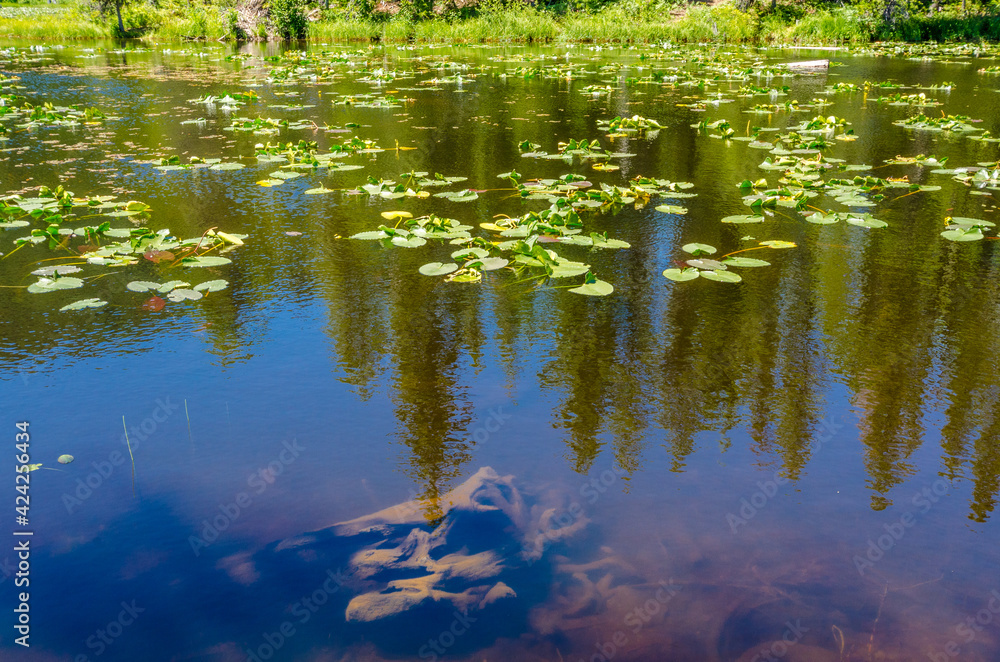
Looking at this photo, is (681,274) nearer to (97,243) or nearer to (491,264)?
(491,264)

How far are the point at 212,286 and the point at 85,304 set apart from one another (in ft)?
1.68

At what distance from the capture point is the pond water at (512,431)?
1584 mm

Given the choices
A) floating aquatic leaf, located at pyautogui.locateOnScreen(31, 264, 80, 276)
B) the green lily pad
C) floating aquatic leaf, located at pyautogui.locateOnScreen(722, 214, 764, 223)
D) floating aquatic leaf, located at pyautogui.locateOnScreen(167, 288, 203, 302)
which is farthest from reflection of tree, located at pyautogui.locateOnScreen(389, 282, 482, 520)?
floating aquatic leaf, located at pyautogui.locateOnScreen(722, 214, 764, 223)

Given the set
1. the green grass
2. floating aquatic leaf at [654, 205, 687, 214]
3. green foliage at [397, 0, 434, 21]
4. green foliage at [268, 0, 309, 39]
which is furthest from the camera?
the green grass

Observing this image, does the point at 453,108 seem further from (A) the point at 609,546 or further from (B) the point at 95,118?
(A) the point at 609,546

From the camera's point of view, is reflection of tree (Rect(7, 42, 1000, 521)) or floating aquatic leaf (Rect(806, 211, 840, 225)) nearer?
reflection of tree (Rect(7, 42, 1000, 521))

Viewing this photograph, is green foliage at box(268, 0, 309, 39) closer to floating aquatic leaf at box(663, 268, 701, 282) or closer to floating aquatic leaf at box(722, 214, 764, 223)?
floating aquatic leaf at box(722, 214, 764, 223)

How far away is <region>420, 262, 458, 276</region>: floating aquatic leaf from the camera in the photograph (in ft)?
11.1

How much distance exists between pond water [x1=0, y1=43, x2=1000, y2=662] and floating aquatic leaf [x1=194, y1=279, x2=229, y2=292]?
0.26ft

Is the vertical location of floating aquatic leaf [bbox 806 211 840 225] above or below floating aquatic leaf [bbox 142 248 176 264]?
above

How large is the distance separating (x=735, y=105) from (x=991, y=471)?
786 cm

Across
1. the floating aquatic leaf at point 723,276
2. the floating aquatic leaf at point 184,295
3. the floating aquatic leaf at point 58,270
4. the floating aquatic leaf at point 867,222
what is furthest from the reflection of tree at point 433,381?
the floating aquatic leaf at point 867,222

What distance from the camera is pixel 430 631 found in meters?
1.55

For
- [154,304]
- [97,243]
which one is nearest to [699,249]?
[154,304]
